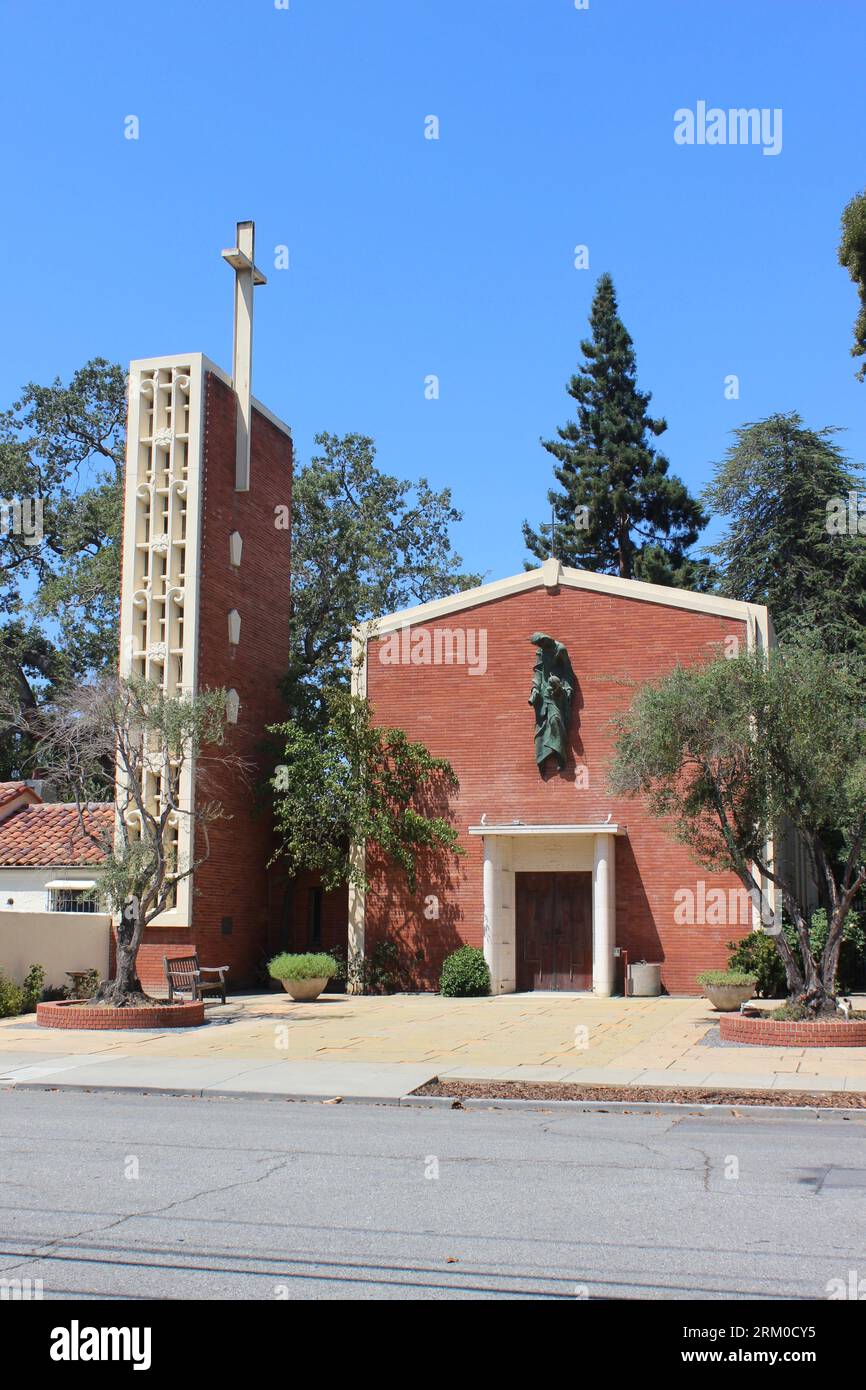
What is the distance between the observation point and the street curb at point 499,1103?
1278cm

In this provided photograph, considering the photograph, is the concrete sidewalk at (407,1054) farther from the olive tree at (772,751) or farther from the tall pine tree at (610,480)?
the tall pine tree at (610,480)

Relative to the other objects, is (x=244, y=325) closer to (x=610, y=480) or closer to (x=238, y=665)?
(x=238, y=665)

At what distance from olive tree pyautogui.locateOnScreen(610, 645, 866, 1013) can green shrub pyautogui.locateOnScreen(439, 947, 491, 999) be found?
9597 millimetres

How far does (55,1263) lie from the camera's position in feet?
21.9

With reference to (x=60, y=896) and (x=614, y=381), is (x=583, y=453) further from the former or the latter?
(x=60, y=896)

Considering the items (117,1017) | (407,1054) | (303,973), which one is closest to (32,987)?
(117,1017)

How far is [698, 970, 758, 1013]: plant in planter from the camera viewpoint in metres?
22.8

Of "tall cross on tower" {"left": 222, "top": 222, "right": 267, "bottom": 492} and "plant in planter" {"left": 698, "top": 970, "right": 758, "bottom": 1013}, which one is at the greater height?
"tall cross on tower" {"left": 222, "top": 222, "right": 267, "bottom": 492}

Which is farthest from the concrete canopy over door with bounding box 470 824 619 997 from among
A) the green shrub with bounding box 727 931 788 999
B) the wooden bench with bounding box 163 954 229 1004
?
the wooden bench with bounding box 163 954 229 1004

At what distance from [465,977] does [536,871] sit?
3.01 meters

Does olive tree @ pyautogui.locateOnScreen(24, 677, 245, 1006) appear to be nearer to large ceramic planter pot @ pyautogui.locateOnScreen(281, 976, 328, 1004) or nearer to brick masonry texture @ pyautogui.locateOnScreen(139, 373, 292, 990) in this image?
large ceramic planter pot @ pyautogui.locateOnScreen(281, 976, 328, 1004)
